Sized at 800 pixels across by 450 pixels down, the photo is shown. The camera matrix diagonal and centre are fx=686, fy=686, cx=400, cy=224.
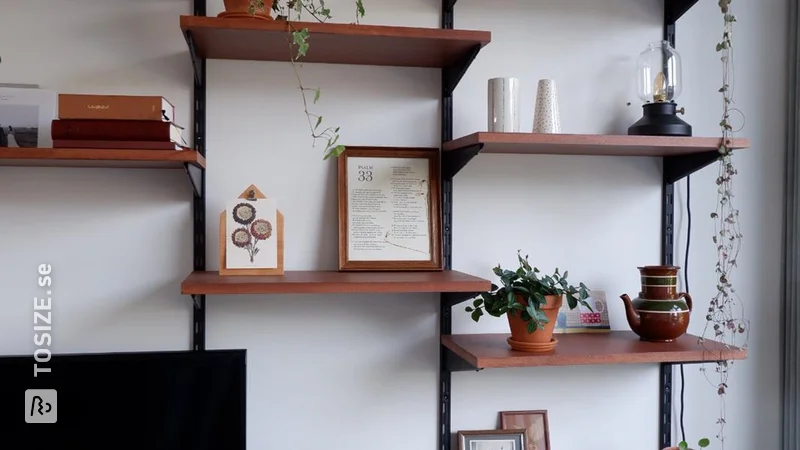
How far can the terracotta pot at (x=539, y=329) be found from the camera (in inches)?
65.0

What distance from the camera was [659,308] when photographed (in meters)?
1.75

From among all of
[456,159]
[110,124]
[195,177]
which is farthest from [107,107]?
[456,159]

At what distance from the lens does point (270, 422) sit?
1785mm

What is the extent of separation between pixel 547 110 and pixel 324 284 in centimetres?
73

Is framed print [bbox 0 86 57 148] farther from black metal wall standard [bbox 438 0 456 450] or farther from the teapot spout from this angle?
the teapot spout

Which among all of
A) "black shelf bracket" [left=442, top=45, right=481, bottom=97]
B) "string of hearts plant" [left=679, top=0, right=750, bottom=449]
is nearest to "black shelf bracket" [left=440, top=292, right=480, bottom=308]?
"black shelf bracket" [left=442, top=45, right=481, bottom=97]

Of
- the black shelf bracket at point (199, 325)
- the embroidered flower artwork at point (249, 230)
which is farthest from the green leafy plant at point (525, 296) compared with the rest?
the black shelf bracket at point (199, 325)

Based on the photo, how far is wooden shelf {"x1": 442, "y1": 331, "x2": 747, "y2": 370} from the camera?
63.0 inches

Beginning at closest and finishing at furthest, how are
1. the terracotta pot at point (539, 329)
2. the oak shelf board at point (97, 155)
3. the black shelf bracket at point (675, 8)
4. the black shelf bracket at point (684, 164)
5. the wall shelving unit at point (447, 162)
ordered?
the oak shelf board at point (97, 155)
the wall shelving unit at point (447, 162)
the terracotta pot at point (539, 329)
the black shelf bracket at point (684, 164)
the black shelf bracket at point (675, 8)

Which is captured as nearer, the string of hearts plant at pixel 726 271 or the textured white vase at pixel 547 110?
the textured white vase at pixel 547 110

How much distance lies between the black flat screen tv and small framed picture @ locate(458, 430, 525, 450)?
1.94ft

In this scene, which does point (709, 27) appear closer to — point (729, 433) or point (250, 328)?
point (729, 433)

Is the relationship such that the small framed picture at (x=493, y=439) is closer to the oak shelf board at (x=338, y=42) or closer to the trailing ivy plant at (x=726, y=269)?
the trailing ivy plant at (x=726, y=269)

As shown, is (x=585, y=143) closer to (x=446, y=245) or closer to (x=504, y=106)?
(x=504, y=106)
